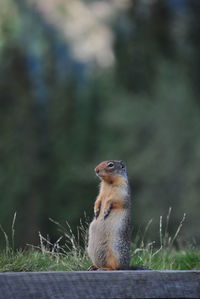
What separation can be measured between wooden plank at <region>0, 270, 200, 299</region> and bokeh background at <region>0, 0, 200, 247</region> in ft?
89.9

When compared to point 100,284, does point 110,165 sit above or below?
above

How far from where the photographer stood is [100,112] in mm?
41312

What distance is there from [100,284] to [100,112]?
36.9 metres

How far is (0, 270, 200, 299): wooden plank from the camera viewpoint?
4367mm

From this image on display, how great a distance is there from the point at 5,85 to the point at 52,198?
4.99 metres

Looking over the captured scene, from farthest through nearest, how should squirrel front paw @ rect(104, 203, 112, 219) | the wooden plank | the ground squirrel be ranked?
squirrel front paw @ rect(104, 203, 112, 219), the ground squirrel, the wooden plank

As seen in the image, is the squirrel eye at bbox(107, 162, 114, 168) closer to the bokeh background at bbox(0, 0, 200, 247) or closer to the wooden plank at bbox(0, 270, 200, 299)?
the wooden plank at bbox(0, 270, 200, 299)

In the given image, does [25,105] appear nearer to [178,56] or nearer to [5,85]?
[5,85]

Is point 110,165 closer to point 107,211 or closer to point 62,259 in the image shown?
point 107,211

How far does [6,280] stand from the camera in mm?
4344

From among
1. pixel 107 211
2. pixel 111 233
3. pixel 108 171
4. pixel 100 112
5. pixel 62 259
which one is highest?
pixel 100 112

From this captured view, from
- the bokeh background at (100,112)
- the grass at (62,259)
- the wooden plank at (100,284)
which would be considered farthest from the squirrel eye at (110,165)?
the bokeh background at (100,112)

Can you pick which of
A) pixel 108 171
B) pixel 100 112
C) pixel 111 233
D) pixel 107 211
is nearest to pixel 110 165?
pixel 108 171

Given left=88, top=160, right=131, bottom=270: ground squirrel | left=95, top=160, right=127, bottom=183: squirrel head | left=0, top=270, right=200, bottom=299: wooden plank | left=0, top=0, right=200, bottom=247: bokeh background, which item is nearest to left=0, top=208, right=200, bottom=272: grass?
left=88, top=160, right=131, bottom=270: ground squirrel
